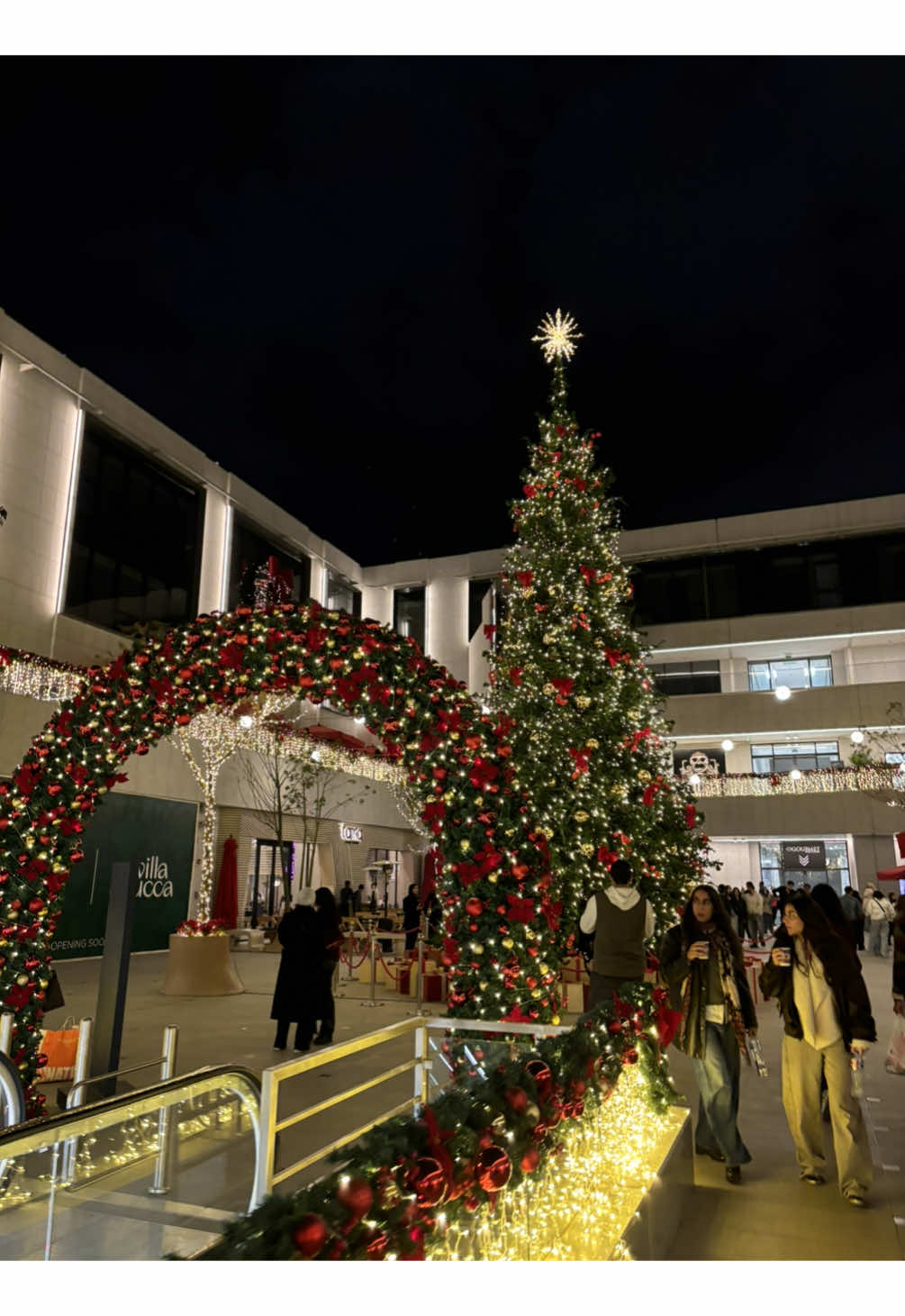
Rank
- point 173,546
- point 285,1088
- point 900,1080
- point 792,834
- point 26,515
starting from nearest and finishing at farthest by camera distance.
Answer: point 285,1088 < point 900,1080 < point 26,515 < point 173,546 < point 792,834

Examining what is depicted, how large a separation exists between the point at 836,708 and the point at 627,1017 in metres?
23.6

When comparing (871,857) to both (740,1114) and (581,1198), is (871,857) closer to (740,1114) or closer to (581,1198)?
(740,1114)

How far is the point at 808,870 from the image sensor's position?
84.2 ft

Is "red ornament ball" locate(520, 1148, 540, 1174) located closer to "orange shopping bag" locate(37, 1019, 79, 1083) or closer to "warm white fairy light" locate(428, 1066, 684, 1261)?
"warm white fairy light" locate(428, 1066, 684, 1261)

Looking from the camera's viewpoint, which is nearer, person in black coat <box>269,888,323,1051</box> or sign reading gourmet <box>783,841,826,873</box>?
person in black coat <box>269,888,323,1051</box>

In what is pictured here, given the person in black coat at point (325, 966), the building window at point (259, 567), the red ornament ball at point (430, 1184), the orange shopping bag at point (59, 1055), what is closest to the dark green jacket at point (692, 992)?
the red ornament ball at point (430, 1184)

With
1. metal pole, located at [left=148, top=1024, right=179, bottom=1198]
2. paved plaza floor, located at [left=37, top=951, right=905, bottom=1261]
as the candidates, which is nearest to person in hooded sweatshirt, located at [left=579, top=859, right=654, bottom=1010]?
paved plaza floor, located at [left=37, top=951, right=905, bottom=1261]

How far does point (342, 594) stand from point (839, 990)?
27055 mm

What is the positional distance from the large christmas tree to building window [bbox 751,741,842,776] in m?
16.0

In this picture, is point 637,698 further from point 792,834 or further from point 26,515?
point 792,834

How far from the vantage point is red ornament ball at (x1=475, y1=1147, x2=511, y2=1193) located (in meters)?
2.38

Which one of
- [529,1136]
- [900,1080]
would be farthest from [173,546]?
[529,1136]

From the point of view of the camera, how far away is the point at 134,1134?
17.6 ft

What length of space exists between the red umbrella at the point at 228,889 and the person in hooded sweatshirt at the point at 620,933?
1553cm
